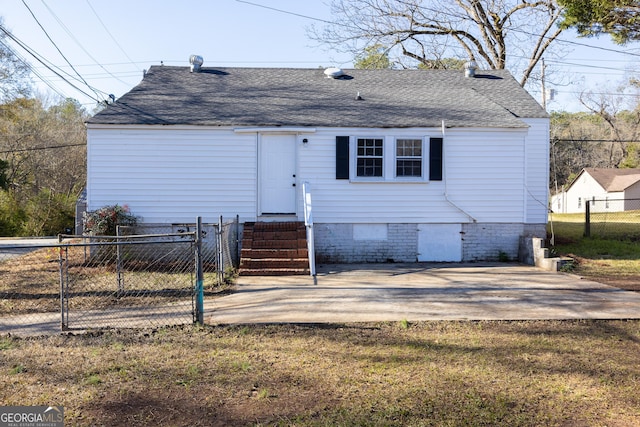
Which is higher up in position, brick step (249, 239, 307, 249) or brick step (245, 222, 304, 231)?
brick step (245, 222, 304, 231)

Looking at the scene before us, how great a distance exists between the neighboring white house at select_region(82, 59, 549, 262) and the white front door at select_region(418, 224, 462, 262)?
3 centimetres

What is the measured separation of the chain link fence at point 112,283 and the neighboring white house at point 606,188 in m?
35.9

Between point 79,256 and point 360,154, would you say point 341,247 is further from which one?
point 79,256

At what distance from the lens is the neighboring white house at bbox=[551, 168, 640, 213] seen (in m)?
42.9

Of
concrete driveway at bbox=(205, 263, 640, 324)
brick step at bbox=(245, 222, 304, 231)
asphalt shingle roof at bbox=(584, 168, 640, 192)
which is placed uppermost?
asphalt shingle roof at bbox=(584, 168, 640, 192)

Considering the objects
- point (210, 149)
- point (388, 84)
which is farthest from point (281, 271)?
point (388, 84)

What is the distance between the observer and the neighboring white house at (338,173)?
12977mm

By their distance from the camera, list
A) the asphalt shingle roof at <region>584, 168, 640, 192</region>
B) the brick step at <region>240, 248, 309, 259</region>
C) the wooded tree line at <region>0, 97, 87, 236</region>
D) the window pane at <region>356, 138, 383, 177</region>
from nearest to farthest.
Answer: the brick step at <region>240, 248, 309, 259</region> → the window pane at <region>356, 138, 383, 177</region> → the wooded tree line at <region>0, 97, 87, 236</region> → the asphalt shingle roof at <region>584, 168, 640, 192</region>

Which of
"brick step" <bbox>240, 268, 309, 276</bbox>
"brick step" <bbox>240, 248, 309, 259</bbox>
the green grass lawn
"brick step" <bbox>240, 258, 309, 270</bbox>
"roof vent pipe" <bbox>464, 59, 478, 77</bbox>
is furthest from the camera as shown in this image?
"roof vent pipe" <bbox>464, 59, 478, 77</bbox>

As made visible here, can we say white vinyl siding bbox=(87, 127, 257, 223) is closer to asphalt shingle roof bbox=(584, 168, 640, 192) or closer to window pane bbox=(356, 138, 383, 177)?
window pane bbox=(356, 138, 383, 177)

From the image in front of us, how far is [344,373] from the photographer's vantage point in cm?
490

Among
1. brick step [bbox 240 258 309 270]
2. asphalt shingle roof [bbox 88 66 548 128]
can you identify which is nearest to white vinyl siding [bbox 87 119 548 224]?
asphalt shingle roof [bbox 88 66 548 128]

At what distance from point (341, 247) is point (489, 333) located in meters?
7.20

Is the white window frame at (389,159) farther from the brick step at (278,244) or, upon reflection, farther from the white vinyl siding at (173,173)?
the white vinyl siding at (173,173)
